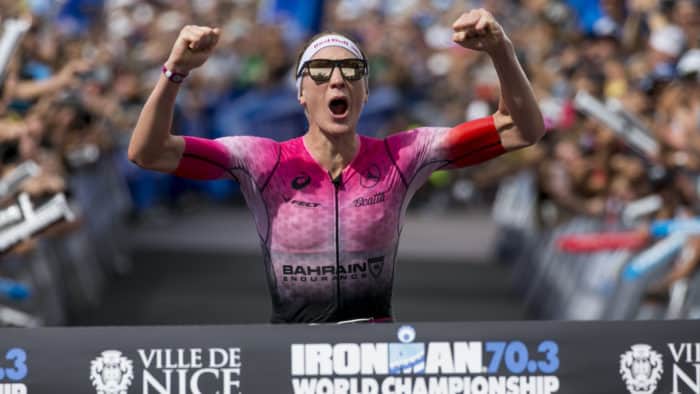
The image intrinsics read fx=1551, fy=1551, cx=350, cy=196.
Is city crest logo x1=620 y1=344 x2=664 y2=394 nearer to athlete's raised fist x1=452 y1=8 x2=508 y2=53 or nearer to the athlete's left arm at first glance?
the athlete's left arm

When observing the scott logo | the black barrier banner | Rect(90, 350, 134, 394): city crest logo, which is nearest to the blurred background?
the scott logo

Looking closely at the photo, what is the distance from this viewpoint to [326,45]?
20.1 ft

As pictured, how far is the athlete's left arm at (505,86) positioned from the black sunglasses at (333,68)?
0.47m

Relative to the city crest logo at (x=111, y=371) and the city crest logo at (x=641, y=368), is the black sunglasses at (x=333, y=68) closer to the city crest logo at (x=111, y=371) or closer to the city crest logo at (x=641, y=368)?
the city crest logo at (x=111, y=371)

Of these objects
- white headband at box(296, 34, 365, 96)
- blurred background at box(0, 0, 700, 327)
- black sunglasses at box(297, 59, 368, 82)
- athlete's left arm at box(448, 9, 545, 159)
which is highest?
blurred background at box(0, 0, 700, 327)

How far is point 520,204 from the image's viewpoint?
68.2 ft

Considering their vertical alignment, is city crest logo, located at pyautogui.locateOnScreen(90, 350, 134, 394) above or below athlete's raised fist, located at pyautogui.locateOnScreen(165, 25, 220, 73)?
below

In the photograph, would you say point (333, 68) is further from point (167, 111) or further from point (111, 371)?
point (111, 371)

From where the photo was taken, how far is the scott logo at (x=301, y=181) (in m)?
6.09

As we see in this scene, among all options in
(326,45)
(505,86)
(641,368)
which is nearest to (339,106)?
(326,45)

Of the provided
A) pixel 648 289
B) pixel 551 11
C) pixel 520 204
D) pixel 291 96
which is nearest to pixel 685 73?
pixel 648 289

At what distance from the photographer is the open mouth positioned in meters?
6.01

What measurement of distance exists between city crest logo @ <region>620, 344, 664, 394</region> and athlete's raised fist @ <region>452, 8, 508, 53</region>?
1.21m

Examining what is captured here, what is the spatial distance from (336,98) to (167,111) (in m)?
0.69
